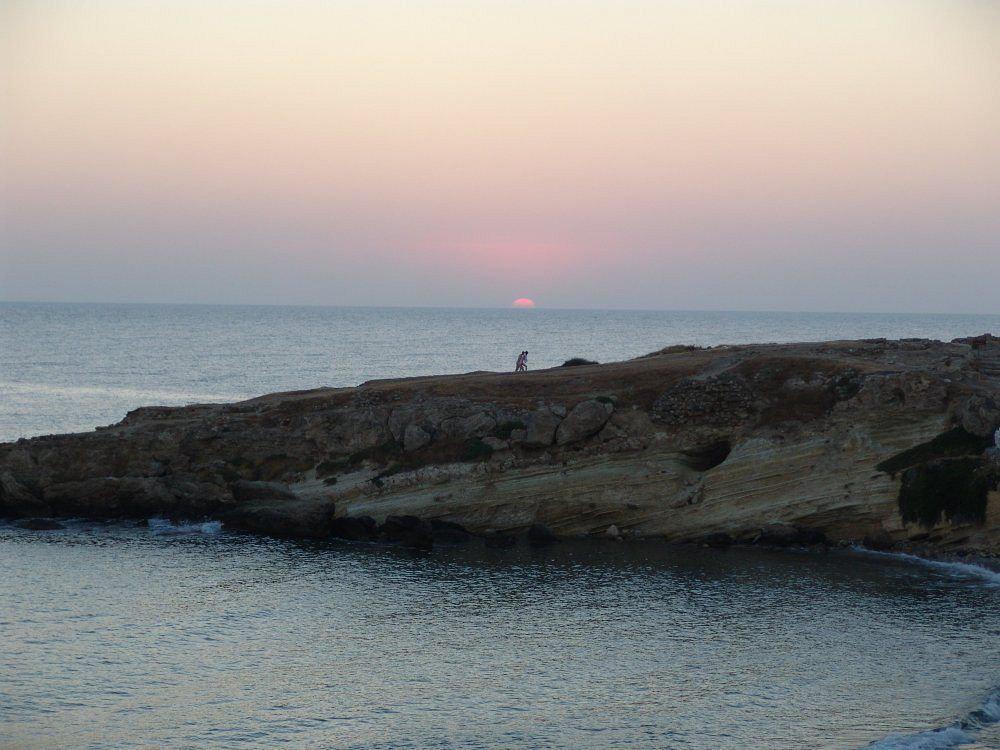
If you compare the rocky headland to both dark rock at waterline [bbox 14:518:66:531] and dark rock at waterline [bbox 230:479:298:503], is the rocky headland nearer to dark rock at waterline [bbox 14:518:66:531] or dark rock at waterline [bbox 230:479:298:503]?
dark rock at waterline [bbox 230:479:298:503]

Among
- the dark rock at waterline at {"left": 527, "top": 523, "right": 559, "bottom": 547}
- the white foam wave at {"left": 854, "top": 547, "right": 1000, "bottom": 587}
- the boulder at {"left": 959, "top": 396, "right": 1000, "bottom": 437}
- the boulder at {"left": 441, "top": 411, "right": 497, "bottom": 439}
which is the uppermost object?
the boulder at {"left": 959, "top": 396, "right": 1000, "bottom": 437}

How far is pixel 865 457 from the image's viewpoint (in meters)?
50.6

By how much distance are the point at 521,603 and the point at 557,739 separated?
13.1 metres

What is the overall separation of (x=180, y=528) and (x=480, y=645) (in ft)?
81.5

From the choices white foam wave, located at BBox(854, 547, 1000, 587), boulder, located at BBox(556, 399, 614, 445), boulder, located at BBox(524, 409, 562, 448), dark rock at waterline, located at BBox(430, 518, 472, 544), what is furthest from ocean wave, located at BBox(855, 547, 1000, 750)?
boulder, located at BBox(524, 409, 562, 448)

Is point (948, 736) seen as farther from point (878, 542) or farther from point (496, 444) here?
point (496, 444)

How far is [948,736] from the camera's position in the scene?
27.4 m

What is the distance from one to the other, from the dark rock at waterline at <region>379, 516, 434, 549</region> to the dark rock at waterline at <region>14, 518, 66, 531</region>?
666 inches

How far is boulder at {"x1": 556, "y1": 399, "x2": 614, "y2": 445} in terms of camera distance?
55031 millimetres

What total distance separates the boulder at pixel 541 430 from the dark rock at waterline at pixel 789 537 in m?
12.2

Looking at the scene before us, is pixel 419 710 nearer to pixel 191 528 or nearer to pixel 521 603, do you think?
pixel 521 603

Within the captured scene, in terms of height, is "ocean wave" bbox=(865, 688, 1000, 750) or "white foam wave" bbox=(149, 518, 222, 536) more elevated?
"ocean wave" bbox=(865, 688, 1000, 750)

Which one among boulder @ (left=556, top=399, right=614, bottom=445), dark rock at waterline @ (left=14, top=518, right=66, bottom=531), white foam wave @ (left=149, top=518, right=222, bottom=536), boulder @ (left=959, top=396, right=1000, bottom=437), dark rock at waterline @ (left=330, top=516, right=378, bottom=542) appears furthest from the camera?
boulder @ (left=556, top=399, right=614, bottom=445)

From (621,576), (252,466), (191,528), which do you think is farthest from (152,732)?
(252,466)
